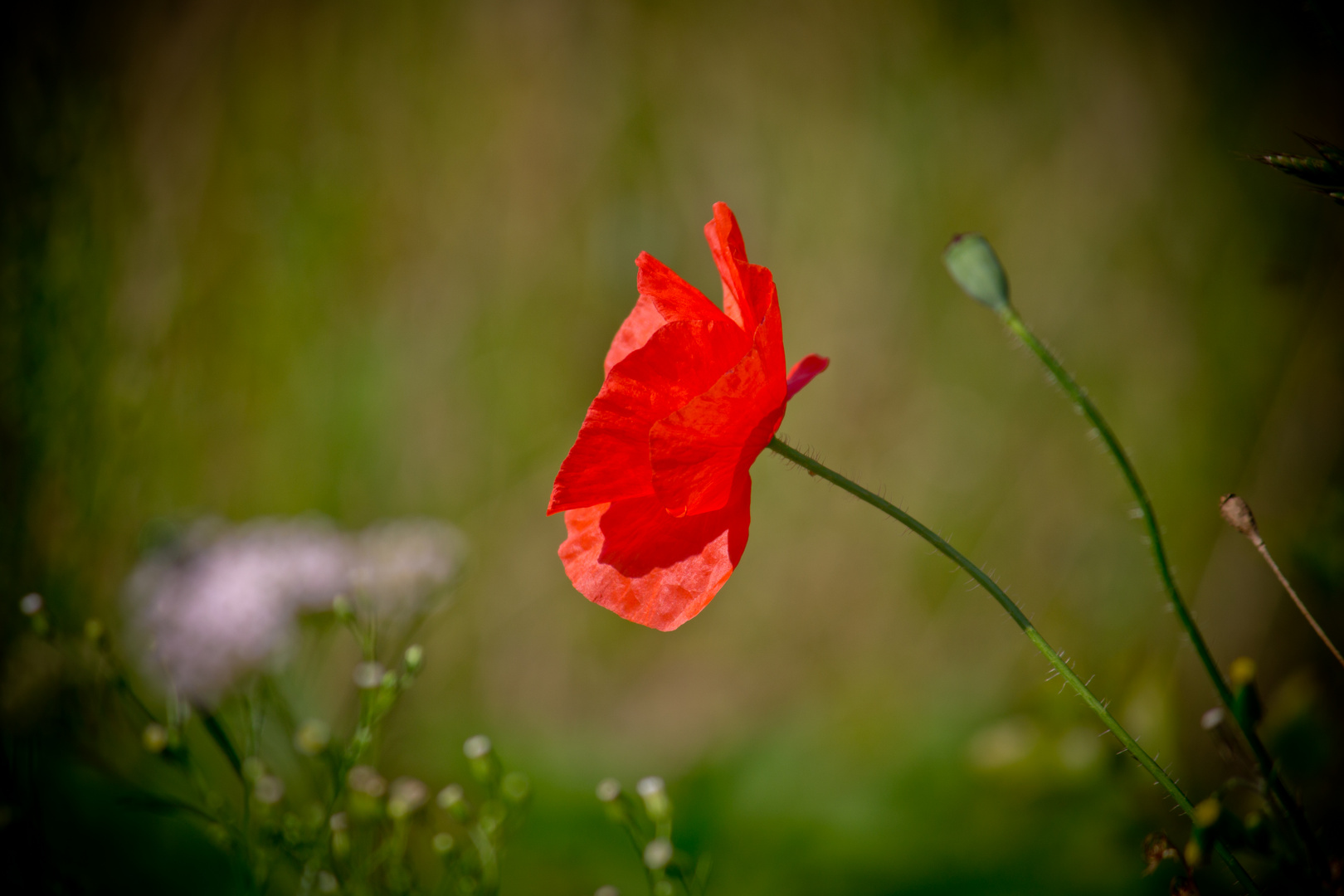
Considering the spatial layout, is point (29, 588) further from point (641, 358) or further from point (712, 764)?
point (641, 358)

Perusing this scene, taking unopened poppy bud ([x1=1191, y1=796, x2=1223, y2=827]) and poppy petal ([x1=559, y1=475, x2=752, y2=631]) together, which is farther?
poppy petal ([x1=559, y1=475, x2=752, y2=631])

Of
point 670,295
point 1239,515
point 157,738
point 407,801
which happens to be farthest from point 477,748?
point 1239,515

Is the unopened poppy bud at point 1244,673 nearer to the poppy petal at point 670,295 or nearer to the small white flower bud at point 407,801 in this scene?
the poppy petal at point 670,295

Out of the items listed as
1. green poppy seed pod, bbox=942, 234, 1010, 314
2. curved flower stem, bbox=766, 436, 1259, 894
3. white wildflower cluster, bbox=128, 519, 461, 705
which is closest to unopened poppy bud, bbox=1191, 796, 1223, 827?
curved flower stem, bbox=766, 436, 1259, 894

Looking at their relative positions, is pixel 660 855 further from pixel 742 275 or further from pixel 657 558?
pixel 742 275

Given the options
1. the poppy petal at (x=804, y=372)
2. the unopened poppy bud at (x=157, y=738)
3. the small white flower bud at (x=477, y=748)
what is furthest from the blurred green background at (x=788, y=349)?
the poppy petal at (x=804, y=372)

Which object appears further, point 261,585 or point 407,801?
point 261,585

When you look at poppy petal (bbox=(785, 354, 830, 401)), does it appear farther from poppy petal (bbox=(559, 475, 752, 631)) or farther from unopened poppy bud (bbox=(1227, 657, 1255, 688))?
unopened poppy bud (bbox=(1227, 657, 1255, 688))
